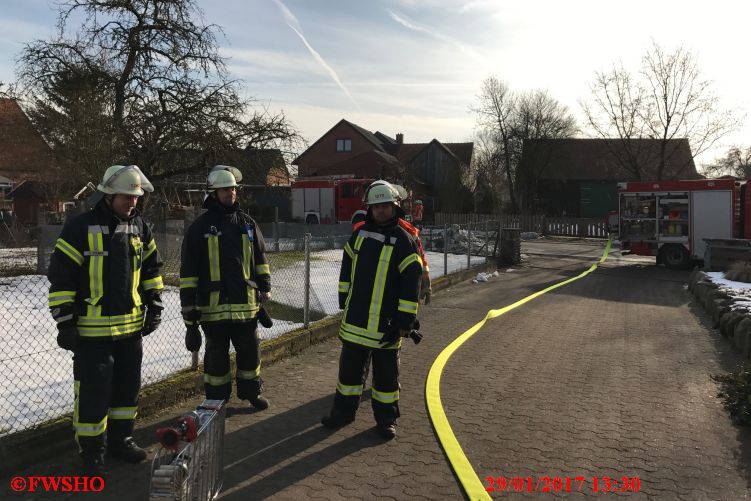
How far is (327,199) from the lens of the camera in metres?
29.0

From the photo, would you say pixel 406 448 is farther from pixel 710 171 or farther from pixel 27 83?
pixel 710 171

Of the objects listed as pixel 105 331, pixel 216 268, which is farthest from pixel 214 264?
pixel 105 331

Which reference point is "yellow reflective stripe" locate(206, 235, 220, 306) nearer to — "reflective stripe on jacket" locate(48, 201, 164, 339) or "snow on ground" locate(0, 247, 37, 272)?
"reflective stripe on jacket" locate(48, 201, 164, 339)

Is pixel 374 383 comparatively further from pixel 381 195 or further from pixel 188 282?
pixel 188 282

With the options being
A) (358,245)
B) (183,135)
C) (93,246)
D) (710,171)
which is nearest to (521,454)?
(358,245)

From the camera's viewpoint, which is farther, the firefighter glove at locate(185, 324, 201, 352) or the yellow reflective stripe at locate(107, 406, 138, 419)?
the firefighter glove at locate(185, 324, 201, 352)

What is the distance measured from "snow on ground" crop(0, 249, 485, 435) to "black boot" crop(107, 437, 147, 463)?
61cm

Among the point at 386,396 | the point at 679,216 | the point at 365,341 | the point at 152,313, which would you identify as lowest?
the point at 386,396

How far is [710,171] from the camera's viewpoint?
5403 centimetres

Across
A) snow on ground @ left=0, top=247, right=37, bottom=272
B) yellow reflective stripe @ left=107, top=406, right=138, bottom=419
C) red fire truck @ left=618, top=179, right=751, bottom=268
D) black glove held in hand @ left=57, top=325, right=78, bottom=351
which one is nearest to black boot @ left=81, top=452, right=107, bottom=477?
yellow reflective stripe @ left=107, top=406, right=138, bottom=419

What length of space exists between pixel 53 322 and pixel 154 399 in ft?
10.2

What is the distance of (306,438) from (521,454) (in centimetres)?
157

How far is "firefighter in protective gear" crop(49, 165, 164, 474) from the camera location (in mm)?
3486

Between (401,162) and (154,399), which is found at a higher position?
(401,162)
